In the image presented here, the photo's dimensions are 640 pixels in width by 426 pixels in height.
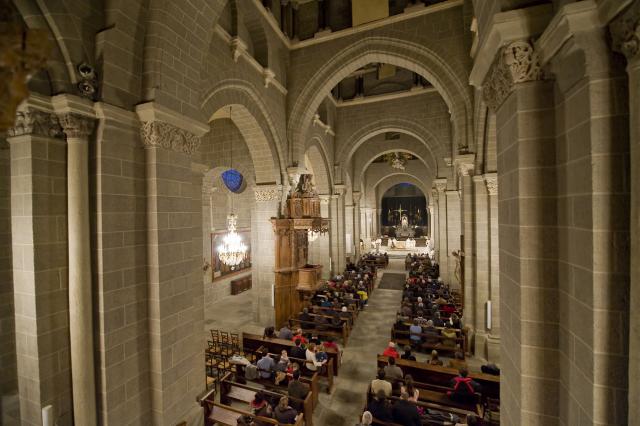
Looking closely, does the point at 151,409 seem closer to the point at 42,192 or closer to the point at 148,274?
the point at 148,274

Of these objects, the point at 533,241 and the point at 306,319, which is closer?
the point at 533,241

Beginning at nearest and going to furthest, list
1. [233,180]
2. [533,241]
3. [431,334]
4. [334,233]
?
[533,241]
[431,334]
[233,180]
[334,233]

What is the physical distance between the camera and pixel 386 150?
20.0 metres

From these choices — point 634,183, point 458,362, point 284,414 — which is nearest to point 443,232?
point 458,362

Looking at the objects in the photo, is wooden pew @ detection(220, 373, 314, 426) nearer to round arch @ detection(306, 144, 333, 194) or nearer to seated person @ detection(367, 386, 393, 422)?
seated person @ detection(367, 386, 393, 422)

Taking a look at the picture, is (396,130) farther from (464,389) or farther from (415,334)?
(464,389)

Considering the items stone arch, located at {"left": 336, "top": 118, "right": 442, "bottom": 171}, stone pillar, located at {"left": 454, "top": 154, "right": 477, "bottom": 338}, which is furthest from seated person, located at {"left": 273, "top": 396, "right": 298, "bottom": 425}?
stone arch, located at {"left": 336, "top": 118, "right": 442, "bottom": 171}

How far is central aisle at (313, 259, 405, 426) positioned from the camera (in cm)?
616

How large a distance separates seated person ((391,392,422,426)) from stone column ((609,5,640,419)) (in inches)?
135

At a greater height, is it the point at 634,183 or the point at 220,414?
the point at 634,183

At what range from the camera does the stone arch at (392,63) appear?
8867 mm

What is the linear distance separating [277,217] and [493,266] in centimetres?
640

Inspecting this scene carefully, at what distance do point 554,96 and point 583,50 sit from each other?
540mm

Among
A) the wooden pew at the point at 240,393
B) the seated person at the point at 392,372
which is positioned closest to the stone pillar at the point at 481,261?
the seated person at the point at 392,372
